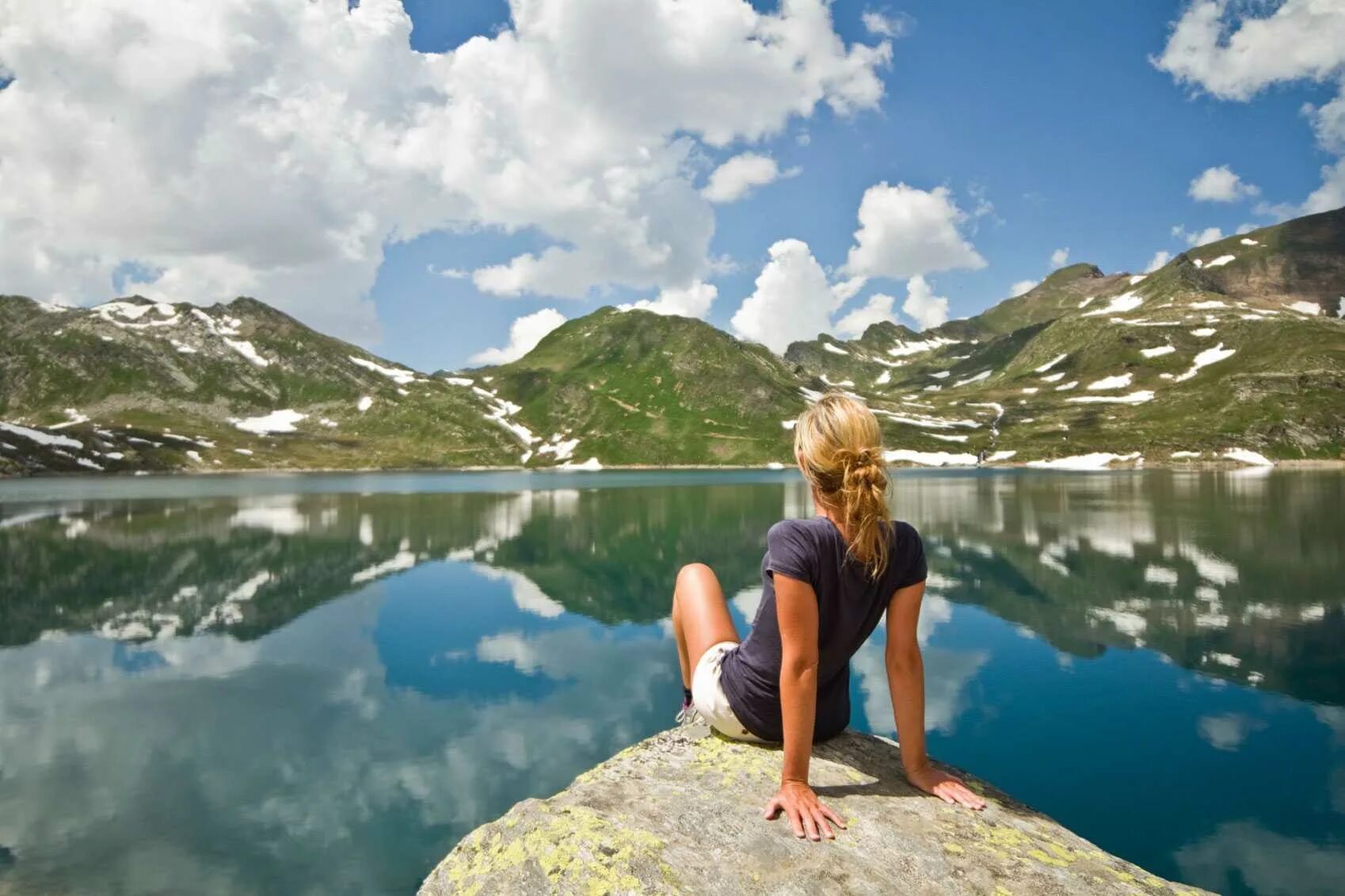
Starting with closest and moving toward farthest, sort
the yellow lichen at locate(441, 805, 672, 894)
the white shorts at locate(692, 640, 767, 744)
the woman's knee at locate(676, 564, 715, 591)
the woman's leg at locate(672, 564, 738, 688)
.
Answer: the yellow lichen at locate(441, 805, 672, 894) → the white shorts at locate(692, 640, 767, 744) → the woman's leg at locate(672, 564, 738, 688) → the woman's knee at locate(676, 564, 715, 591)

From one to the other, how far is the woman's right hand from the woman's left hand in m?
1.37

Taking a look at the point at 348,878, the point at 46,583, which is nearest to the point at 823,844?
the point at 348,878

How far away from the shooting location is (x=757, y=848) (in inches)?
234

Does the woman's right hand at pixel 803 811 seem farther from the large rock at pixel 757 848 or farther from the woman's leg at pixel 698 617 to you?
the woman's leg at pixel 698 617

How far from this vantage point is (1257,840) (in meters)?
14.0

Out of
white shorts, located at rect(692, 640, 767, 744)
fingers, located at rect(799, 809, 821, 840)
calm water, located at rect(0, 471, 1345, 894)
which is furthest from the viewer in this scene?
calm water, located at rect(0, 471, 1345, 894)

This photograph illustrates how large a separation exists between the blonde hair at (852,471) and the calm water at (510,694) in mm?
11321

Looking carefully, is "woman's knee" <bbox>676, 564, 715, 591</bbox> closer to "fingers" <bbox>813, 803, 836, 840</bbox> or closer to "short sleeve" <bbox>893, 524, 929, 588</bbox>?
"short sleeve" <bbox>893, 524, 929, 588</bbox>

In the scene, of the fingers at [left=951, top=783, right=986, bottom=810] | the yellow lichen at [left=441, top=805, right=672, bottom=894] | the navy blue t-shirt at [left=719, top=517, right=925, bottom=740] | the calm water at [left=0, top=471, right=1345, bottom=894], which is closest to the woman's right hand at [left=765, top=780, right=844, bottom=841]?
the navy blue t-shirt at [left=719, top=517, right=925, bottom=740]

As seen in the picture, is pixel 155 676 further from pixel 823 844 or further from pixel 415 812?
pixel 823 844

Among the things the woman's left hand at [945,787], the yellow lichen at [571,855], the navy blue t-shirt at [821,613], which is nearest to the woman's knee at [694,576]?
the navy blue t-shirt at [821,613]

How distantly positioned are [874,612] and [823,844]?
7.49ft

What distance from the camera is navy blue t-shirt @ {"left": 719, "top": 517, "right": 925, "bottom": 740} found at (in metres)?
6.68

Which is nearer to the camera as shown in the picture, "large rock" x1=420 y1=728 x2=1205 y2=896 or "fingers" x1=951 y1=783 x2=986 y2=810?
"large rock" x1=420 y1=728 x2=1205 y2=896
